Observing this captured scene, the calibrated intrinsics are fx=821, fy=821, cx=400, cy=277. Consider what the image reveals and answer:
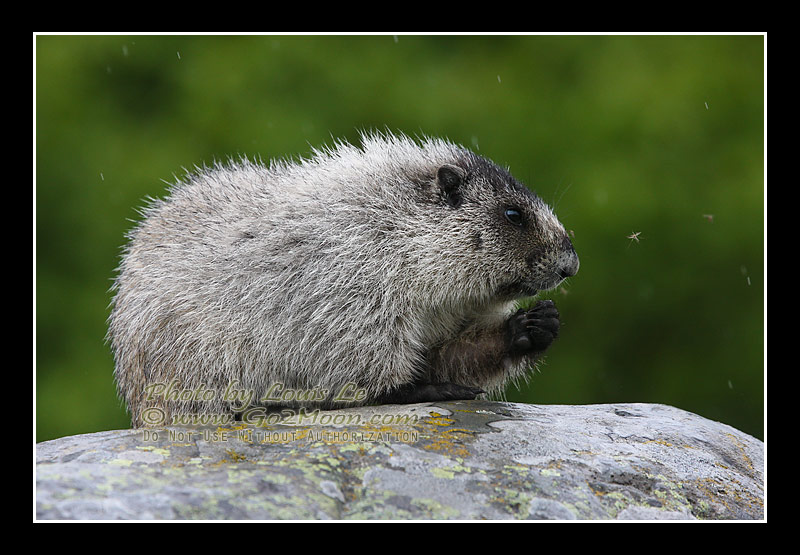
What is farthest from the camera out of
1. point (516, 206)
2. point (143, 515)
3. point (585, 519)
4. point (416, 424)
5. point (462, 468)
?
point (516, 206)

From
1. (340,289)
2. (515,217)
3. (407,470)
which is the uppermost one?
(515,217)

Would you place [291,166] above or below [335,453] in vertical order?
above

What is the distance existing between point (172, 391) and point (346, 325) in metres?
1.48

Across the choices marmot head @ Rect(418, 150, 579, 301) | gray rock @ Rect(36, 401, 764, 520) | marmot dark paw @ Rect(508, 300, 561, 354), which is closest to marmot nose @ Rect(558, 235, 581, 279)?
marmot head @ Rect(418, 150, 579, 301)

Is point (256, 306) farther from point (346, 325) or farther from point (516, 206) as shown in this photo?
point (516, 206)

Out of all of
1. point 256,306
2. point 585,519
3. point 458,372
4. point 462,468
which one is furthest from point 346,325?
point 585,519

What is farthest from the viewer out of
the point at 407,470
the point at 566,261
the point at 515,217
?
the point at 515,217

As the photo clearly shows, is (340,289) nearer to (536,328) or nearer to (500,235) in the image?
(500,235)

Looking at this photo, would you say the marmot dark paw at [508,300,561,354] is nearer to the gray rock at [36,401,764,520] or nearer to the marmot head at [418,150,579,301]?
the marmot head at [418,150,579,301]

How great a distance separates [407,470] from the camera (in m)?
5.01

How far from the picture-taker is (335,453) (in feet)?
16.9

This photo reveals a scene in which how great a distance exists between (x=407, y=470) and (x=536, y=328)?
2276mm

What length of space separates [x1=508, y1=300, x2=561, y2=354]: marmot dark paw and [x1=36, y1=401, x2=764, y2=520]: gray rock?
696 mm

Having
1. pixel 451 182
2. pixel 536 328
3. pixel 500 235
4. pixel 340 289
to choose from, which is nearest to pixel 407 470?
pixel 340 289
